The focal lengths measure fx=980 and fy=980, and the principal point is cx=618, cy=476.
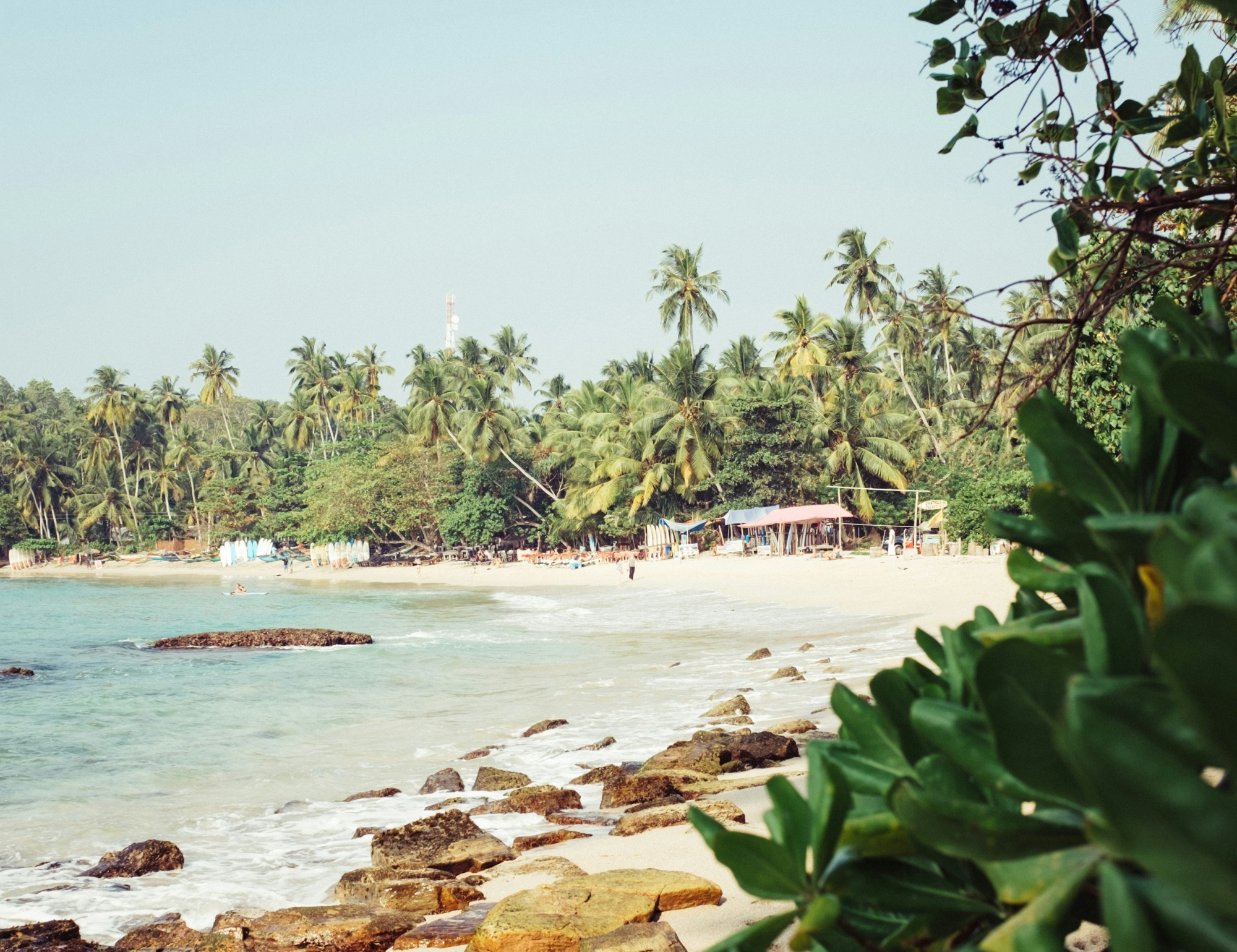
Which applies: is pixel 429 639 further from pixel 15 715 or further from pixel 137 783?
pixel 137 783

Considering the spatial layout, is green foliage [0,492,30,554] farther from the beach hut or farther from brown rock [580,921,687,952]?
brown rock [580,921,687,952]

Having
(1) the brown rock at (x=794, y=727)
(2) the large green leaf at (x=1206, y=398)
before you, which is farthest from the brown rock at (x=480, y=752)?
(2) the large green leaf at (x=1206, y=398)

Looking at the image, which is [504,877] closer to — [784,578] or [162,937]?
[162,937]

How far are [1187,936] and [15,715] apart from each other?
16.1 metres

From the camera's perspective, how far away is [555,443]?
41594 mm

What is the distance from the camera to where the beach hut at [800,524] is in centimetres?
3391

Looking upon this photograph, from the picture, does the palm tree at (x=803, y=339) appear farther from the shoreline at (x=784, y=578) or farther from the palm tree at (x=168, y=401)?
the palm tree at (x=168, y=401)

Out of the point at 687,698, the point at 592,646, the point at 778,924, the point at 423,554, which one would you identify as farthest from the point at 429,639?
the point at 423,554

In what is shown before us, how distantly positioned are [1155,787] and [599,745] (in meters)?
8.90

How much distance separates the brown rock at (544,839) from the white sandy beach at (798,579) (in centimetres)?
799

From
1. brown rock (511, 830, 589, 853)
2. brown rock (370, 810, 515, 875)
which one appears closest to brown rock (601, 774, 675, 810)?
brown rock (511, 830, 589, 853)

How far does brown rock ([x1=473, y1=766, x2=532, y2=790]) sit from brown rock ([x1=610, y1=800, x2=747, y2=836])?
209 centimetres

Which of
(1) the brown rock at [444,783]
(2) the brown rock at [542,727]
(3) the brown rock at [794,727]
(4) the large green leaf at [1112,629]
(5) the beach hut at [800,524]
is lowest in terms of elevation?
(2) the brown rock at [542,727]

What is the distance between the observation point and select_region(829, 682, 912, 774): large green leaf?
2.97 ft
